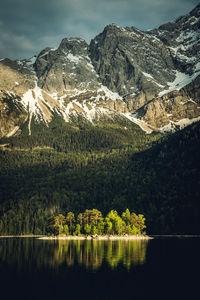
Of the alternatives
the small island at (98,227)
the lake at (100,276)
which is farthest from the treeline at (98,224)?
the lake at (100,276)

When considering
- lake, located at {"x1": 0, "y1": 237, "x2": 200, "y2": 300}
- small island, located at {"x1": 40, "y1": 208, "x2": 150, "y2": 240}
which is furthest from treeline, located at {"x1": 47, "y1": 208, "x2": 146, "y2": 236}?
lake, located at {"x1": 0, "y1": 237, "x2": 200, "y2": 300}

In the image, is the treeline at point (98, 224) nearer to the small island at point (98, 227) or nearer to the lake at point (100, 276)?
the small island at point (98, 227)

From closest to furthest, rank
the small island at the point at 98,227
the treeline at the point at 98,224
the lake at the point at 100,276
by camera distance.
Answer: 1. the lake at the point at 100,276
2. the small island at the point at 98,227
3. the treeline at the point at 98,224

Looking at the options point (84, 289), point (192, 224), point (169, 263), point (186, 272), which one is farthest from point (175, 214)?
point (84, 289)

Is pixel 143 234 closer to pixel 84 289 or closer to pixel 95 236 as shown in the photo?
pixel 95 236

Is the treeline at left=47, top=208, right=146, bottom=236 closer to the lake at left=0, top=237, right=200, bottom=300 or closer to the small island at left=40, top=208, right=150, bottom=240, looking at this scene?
the small island at left=40, top=208, right=150, bottom=240

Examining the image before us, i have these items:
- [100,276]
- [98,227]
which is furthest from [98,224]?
[100,276]

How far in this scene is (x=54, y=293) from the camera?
51750 millimetres

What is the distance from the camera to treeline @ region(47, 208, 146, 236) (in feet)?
563

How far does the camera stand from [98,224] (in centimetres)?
17275

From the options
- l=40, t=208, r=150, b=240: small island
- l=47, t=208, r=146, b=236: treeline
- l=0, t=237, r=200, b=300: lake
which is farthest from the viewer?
l=47, t=208, r=146, b=236: treeline

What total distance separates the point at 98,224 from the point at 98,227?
1.41 meters

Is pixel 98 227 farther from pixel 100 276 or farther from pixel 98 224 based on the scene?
pixel 100 276

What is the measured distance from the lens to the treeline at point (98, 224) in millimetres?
171750
